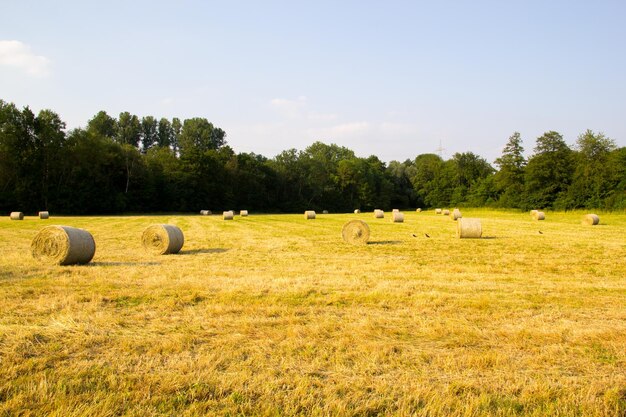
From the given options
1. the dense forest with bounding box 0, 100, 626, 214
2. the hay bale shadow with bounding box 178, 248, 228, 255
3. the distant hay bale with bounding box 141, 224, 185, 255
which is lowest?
the hay bale shadow with bounding box 178, 248, 228, 255

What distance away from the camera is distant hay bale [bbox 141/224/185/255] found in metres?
Result: 15.8

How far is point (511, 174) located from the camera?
7606 centimetres

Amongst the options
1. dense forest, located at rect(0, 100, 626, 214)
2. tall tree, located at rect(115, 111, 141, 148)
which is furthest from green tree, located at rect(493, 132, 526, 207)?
tall tree, located at rect(115, 111, 141, 148)

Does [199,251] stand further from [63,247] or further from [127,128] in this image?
[127,128]

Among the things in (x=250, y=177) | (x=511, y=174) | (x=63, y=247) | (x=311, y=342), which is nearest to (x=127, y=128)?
(x=250, y=177)

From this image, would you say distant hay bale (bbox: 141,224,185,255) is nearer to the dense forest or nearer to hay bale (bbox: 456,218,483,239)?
hay bale (bbox: 456,218,483,239)

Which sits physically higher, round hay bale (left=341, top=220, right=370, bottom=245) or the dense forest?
the dense forest

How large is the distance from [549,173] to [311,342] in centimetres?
7322

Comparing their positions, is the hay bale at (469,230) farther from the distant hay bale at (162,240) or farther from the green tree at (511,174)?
the green tree at (511,174)

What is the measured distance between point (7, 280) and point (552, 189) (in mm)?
72299

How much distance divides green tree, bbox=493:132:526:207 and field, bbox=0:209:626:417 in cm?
6646

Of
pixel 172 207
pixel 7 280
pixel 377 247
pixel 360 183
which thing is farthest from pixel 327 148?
pixel 7 280

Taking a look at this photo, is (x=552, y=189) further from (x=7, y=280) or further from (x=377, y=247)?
(x=7, y=280)

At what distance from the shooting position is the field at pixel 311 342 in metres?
4.09
